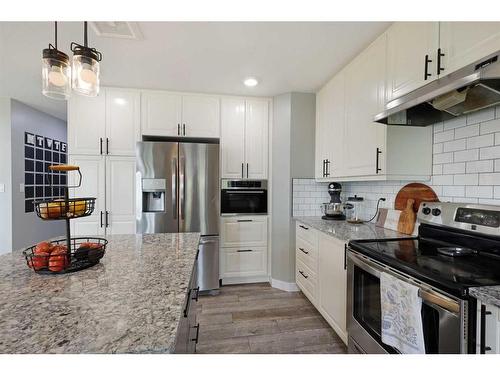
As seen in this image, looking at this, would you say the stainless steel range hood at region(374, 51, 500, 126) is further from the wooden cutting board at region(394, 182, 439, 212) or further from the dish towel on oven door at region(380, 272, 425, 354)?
the dish towel on oven door at region(380, 272, 425, 354)

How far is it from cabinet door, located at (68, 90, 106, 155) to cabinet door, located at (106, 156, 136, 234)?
232 millimetres

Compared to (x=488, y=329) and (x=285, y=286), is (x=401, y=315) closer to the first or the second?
(x=488, y=329)

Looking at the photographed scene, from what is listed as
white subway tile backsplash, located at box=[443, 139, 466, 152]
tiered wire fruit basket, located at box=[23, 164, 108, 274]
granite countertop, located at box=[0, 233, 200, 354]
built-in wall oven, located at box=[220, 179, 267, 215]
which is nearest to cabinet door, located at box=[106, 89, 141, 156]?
built-in wall oven, located at box=[220, 179, 267, 215]

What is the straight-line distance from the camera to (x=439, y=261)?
3.88 ft

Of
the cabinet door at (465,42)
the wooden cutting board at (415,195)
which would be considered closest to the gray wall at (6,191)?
the wooden cutting board at (415,195)

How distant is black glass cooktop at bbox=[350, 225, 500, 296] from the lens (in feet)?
3.09

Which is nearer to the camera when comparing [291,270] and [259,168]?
[291,270]

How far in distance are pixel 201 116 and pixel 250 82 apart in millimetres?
730

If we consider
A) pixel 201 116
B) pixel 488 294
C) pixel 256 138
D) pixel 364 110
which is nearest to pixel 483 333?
pixel 488 294

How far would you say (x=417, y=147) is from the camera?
1.80m
